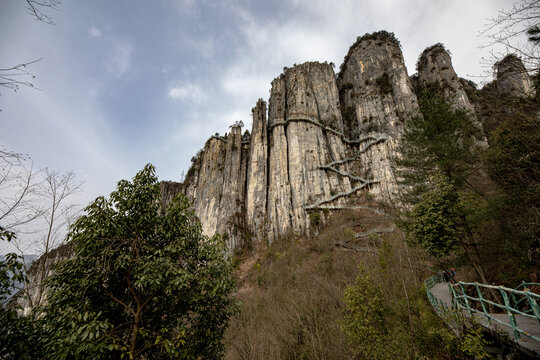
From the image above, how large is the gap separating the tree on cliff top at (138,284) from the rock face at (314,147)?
23.5 metres

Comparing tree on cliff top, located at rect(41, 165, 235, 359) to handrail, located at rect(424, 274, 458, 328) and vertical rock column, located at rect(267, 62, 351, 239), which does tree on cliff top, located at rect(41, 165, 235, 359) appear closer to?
handrail, located at rect(424, 274, 458, 328)

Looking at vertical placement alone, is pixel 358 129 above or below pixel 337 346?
above

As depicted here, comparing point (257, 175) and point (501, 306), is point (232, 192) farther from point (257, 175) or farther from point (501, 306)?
point (501, 306)

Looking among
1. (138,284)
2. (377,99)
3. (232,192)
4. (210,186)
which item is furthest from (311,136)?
(138,284)

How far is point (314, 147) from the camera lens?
1334 inches

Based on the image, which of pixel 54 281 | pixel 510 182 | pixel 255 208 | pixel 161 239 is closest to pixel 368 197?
pixel 255 208

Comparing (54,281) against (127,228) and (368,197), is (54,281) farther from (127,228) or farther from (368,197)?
(368,197)

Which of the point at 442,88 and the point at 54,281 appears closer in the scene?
the point at 54,281

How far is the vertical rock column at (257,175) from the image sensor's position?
1270 inches

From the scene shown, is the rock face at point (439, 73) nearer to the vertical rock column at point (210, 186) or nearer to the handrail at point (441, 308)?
the handrail at point (441, 308)

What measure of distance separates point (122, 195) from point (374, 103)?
39.7 metres

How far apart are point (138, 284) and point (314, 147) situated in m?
31.2

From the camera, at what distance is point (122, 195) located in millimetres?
6117

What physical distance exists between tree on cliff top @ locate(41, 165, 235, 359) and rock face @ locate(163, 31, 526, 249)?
23467 millimetres
